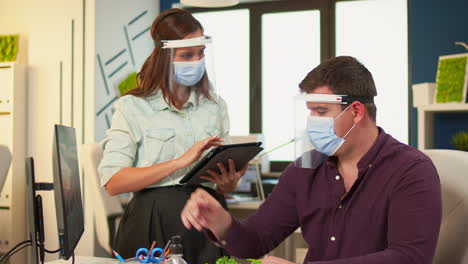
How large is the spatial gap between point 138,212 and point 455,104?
97.1 inches

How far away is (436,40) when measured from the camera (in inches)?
169

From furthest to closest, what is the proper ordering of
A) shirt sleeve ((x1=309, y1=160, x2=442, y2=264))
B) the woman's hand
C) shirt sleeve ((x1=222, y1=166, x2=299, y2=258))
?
1. the woman's hand
2. shirt sleeve ((x1=222, y1=166, x2=299, y2=258))
3. shirt sleeve ((x1=309, y1=160, x2=442, y2=264))

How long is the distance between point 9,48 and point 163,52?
265cm

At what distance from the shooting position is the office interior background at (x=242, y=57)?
404 centimetres

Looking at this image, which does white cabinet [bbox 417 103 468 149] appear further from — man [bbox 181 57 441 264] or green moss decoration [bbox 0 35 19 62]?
green moss decoration [bbox 0 35 19 62]

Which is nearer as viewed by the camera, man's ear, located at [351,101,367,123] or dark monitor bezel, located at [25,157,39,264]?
dark monitor bezel, located at [25,157,39,264]

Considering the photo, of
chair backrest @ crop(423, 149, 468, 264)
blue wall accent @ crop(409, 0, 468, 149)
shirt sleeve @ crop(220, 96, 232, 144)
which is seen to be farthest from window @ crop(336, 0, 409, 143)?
chair backrest @ crop(423, 149, 468, 264)

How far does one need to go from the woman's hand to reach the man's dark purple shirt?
0.27 m

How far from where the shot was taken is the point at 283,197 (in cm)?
172

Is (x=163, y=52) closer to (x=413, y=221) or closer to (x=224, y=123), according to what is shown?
(x=224, y=123)

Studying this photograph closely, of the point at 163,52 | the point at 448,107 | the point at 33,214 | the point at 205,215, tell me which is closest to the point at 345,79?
the point at 205,215

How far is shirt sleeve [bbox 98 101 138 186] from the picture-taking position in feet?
6.08

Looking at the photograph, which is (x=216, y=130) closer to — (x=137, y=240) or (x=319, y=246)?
(x=137, y=240)

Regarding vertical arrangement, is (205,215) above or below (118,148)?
below
